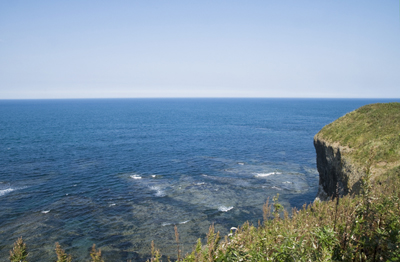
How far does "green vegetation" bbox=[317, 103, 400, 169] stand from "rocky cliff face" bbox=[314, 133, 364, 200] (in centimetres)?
63

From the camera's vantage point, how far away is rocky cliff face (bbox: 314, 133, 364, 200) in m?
23.7

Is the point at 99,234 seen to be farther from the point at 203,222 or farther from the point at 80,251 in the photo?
the point at 203,222

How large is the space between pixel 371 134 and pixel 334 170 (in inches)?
220

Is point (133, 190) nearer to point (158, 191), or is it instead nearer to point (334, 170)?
point (158, 191)

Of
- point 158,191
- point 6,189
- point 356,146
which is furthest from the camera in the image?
point 158,191

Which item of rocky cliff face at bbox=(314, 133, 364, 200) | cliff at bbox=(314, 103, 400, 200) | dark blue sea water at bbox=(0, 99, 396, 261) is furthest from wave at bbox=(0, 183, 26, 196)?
cliff at bbox=(314, 103, 400, 200)

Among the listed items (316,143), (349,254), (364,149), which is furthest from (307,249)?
(316,143)

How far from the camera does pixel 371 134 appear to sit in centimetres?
2819

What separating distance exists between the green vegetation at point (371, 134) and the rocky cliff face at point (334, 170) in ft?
2.07

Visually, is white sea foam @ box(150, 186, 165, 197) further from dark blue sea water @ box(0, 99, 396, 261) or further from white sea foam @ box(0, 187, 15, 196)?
white sea foam @ box(0, 187, 15, 196)

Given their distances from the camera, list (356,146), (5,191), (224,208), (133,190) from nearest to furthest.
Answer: (356,146) → (224,208) → (5,191) → (133,190)

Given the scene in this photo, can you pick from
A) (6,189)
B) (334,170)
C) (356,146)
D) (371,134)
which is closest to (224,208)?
(334,170)

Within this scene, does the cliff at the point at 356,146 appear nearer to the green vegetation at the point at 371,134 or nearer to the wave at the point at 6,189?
the green vegetation at the point at 371,134

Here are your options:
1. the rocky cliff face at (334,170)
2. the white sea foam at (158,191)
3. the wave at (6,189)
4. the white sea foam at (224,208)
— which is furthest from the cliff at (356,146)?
the wave at (6,189)
